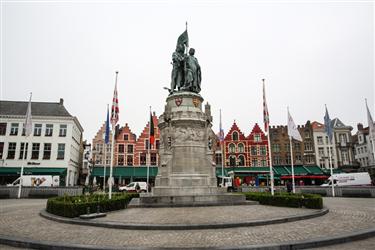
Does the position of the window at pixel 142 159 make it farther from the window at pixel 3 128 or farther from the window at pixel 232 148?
the window at pixel 3 128

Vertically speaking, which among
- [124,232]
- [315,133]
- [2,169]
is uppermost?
[315,133]

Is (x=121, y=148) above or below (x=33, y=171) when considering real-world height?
above

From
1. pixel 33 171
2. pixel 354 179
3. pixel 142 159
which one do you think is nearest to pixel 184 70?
pixel 354 179

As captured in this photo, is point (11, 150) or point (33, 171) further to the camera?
point (11, 150)

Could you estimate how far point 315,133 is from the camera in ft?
197

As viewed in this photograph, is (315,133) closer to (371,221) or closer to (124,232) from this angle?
(371,221)

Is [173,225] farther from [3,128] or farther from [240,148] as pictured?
[240,148]

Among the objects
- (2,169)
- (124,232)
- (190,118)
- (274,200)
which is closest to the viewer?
(124,232)

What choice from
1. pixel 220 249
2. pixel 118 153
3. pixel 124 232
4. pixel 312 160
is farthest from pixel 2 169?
pixel 312 160

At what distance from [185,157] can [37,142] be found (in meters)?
36.3

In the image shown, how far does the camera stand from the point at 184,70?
2048 centimetres

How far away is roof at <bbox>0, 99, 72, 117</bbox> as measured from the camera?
147 feet

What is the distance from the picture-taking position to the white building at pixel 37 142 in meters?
41.9

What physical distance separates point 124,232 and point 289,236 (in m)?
5.39
